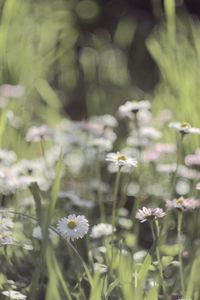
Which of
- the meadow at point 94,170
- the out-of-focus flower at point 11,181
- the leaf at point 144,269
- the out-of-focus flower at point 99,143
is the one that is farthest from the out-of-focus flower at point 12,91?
the leaf at point 144,269

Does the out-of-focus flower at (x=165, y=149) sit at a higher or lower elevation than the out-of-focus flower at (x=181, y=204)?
lower

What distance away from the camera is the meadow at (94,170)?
3.23 ft

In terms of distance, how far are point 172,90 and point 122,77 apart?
0.59 m

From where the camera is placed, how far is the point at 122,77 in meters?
2.38

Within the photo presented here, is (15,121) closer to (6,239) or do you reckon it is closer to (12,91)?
(12,91)

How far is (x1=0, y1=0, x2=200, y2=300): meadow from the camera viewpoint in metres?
0.99

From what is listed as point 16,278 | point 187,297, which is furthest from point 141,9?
point 187,297

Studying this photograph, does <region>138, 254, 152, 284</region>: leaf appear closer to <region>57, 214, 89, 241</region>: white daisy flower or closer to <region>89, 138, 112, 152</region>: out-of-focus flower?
<region>57, 214, 89, 241</region>: white daisy flower

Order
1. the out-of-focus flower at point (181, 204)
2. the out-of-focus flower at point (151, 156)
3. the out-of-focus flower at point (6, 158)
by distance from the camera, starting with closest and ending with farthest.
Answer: the out-of-focus flower at point (181, 204) < the out-of-focus flower at point (6, 158) < the out-of-focus flower at point (151, 156)

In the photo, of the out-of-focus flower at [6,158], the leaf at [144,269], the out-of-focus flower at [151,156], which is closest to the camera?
the leaf at [144,269]

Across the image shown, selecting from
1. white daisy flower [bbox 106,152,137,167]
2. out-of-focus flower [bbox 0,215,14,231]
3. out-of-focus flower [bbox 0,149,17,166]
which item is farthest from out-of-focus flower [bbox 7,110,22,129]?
out-of-focus flower [bbox 0,215,14,231]

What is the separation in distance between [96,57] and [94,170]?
0.88 metres

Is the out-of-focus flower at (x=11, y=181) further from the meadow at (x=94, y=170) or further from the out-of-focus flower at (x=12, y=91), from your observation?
the out-of-focus flower at (x=12, y=91)

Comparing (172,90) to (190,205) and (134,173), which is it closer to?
(134,173)
